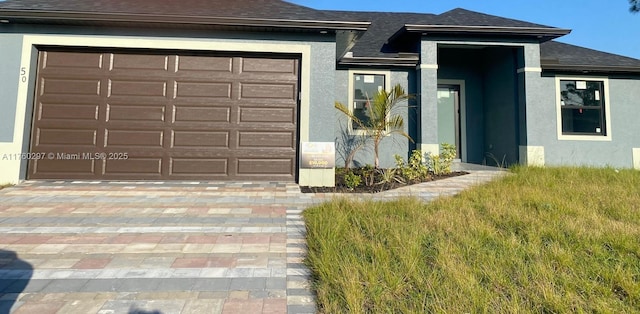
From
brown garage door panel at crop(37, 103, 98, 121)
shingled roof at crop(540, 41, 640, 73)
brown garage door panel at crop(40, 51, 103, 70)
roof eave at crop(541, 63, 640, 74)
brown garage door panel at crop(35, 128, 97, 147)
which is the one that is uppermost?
shingled roof at crop(540, 41, 640, 73)

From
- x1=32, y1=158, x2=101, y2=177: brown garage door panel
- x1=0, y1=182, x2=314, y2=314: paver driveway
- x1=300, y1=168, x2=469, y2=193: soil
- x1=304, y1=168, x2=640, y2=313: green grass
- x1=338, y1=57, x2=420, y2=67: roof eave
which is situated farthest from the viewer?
x1=338, y1=57, x2=420, y2=67: roof eave

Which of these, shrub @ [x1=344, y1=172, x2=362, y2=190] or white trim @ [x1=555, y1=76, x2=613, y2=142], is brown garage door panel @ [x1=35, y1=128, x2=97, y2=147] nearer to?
shrub @ [x1=344, y1=172, x2=362, y2=190]

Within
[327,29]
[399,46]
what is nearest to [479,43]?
[399,46]

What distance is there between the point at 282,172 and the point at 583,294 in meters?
5.09

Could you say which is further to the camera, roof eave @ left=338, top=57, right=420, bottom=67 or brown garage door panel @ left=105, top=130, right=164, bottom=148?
roof eave @ left=338, top=57, right=420, bottom=67

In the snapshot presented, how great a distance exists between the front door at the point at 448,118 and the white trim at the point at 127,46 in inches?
196

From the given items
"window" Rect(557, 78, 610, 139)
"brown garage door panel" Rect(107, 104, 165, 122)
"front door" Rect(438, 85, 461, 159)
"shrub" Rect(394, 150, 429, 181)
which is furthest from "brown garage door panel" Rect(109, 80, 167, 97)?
"window" Rect(557, 78, 610, 139)

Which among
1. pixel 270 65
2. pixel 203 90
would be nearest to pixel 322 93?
pixel 270 65

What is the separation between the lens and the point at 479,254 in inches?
104

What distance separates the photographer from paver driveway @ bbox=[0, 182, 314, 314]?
2107 millimetres

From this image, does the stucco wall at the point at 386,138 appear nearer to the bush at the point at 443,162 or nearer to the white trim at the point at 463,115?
the bush at the point at 443,162

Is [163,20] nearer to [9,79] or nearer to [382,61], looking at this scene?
[9,79]

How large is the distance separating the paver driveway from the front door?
6054mm

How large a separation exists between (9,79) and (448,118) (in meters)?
10.6
